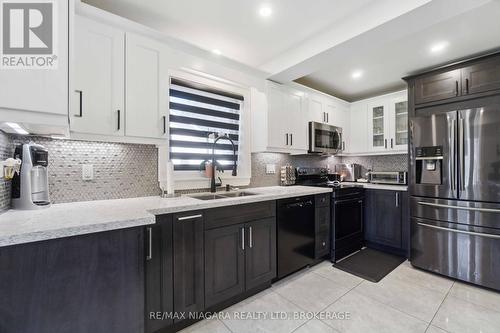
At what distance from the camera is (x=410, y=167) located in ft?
8.91

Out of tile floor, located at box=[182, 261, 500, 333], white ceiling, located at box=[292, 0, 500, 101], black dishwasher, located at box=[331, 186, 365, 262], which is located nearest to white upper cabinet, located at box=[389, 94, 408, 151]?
white ceiling, located at box=[292, 0, 500, 101]

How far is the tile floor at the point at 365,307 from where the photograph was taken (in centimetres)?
166

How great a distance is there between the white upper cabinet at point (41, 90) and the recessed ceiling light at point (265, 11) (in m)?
1.34

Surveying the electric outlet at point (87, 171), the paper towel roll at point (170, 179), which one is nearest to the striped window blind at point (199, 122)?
the paper towel roll at point (170, 179)

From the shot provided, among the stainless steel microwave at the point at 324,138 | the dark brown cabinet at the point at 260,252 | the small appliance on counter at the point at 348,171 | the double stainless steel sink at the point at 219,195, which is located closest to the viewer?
the dark brown cabinet at the point at 260,252

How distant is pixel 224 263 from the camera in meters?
1.81

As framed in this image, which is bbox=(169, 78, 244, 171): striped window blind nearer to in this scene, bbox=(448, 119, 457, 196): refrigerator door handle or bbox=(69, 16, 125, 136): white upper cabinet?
bbox=(69, 16, 125, 136): white upper cabinet

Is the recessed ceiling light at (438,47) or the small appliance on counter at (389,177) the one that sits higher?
the recessed ceiling light at (438,47)

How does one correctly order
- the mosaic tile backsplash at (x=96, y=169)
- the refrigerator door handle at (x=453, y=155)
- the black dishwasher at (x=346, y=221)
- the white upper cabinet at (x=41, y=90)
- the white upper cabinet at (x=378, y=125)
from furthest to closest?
1. the white upper cabinet at (x=378, y=125)
2. the black dishwasher at (x=346, y=221)
3. the refrigerator door handle at (x=453, y=155)
4. the mosaic tile backsplash at (x=96, y=169)
5. the white upper cabinet at (x=41, y=90)

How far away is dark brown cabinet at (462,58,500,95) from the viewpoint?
2.24 metres

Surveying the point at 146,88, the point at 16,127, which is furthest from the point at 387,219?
the point at 16,127

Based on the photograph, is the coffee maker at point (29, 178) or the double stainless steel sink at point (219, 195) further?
the double stainless steel sink at point (219, 195)

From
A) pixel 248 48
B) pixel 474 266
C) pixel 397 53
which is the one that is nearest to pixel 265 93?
pixel 248 48

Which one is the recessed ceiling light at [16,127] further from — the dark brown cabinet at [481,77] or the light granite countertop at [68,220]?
the dark brown cabinet at [481,77]
